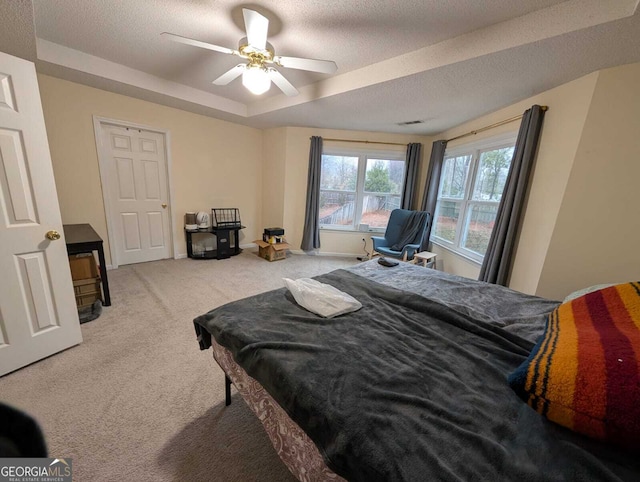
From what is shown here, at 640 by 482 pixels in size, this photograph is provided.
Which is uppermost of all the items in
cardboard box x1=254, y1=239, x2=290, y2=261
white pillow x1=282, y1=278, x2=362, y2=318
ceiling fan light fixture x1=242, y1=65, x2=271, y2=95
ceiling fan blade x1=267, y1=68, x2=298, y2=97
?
ceiling fan blade x1=267, y1=68, x2=298, y2=97

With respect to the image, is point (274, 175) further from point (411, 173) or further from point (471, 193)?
point (471, 193)

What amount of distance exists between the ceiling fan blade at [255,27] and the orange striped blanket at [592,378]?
7.29ft

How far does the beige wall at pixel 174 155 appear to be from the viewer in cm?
280

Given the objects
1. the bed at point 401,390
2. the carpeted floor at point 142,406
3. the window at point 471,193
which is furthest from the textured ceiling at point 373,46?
the carpeted floor at point 142,406

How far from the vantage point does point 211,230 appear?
400 cm

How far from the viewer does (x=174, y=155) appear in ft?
12.0

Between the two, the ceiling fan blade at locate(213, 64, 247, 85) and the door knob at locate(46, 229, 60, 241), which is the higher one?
the ceiling fan blade at locate(213, 64, 247, 85)

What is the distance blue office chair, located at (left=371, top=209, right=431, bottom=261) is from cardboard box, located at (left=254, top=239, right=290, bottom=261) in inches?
62.9

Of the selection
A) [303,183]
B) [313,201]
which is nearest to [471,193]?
[313,201]

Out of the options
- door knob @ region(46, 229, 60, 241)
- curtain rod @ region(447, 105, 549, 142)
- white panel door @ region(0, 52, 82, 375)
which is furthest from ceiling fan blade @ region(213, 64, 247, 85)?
curtain rod @ region(447, 105, 549, 142)

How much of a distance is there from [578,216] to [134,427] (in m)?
3.43

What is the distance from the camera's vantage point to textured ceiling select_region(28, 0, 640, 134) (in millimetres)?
1584

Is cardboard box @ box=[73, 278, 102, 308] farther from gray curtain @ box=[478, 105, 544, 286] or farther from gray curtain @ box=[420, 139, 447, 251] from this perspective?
gray curtain @ box=[420, 139, 447, 251]

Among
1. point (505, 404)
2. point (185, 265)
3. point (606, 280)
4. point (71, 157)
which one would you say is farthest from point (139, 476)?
point (71, 157)
